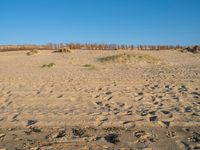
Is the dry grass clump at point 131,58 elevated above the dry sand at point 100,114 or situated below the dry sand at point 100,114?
above

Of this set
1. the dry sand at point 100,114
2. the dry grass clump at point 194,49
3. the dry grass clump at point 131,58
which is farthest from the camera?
the dry grass clump at point 194,49

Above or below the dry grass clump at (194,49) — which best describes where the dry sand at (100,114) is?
below

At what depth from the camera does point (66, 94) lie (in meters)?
9.25

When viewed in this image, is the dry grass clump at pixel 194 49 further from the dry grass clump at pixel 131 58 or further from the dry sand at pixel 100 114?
the dry sand at pixel 100 114

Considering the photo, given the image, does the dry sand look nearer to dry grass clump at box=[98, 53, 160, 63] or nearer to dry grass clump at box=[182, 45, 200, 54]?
dry grass clump at box=[98, 53, 160, 63]

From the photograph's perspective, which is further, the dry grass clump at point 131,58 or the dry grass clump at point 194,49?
the dry grass clump at point 194,49

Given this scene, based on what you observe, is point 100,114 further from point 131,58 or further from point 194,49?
point 194,49

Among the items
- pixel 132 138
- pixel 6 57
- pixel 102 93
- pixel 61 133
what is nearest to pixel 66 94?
pixel 102 93

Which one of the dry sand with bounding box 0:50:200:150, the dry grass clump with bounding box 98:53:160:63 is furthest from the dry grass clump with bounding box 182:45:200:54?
the dry sand with bounding box 0:50:200:150

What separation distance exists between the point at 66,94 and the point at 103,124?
3264mm

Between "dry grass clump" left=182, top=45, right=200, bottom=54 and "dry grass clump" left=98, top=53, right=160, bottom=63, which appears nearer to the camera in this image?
"dry grass clump" left=98, top=53, right=160, bottom=63

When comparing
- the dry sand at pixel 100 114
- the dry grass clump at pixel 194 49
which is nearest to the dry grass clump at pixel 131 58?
the dry grass clump at pixel 194 49

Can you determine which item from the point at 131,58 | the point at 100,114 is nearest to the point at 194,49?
the point at 131,58

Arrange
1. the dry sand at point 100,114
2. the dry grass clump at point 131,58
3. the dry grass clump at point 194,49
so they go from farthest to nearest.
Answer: the dry grass clump at point 194,49, the dry grass clump at point 131,58, the dry sand at point 100,114
